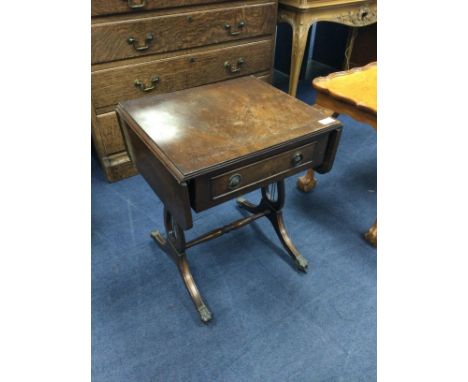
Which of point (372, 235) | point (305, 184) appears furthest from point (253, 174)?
point (305, 184)

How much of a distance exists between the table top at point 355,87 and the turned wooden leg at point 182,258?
0.94 m

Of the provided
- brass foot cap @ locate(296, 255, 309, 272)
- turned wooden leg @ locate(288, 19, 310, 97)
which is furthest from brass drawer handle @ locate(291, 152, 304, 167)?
turned wooden leg @ locate(288, 19, 310, 97)

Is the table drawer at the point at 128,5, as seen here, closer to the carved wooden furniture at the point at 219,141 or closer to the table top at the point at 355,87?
the carved wooden furniture at the point at 219,141

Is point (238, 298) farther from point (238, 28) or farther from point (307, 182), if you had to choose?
point (238, 28)

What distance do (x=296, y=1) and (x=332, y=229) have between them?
1437mm

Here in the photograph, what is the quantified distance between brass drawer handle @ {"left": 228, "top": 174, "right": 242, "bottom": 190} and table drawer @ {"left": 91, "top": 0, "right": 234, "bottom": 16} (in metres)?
1.15

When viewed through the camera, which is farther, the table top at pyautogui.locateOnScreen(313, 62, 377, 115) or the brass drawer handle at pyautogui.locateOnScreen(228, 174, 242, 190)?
the table top at pyautogui.locateOnScreen(313, 62, 377, 115)

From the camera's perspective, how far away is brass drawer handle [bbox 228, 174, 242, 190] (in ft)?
3.22

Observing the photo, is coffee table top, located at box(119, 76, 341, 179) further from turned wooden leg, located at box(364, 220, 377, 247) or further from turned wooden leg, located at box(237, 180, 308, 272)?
turned wooden leg, located at box(364, 220, 377, 247)

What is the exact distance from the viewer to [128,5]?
1587 mm

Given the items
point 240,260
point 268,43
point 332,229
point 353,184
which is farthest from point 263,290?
point 268,43

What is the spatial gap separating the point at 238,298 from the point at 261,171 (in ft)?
2.38

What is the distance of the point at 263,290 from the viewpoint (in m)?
1.53

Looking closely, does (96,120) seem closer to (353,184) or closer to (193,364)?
(193,364)
